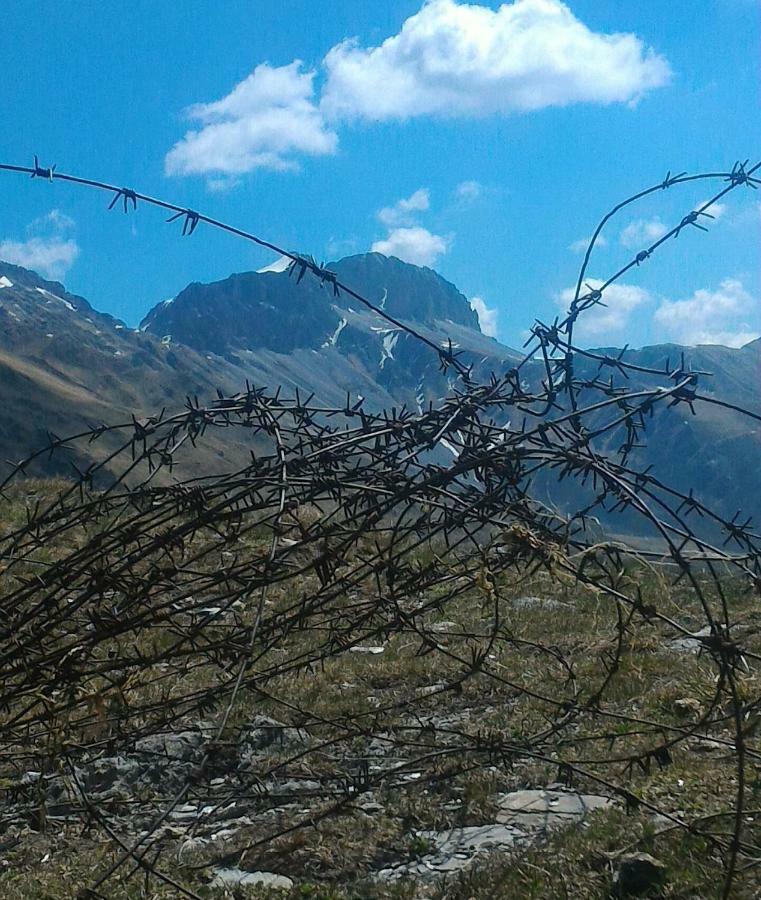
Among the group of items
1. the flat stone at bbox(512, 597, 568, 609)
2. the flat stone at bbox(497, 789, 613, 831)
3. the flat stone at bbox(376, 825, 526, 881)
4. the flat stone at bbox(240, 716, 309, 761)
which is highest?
the flat stone at bbox(512, 597, 568, 609)

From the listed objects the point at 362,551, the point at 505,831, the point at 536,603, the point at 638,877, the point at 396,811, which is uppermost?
the point at 362,551

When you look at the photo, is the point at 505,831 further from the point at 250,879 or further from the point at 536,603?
the point at 536,603

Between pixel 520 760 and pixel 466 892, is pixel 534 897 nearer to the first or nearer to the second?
pixel 466 892

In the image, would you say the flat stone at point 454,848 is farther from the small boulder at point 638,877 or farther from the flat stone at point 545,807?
the small boulder at point 638,877

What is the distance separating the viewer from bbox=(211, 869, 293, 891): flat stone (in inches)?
148

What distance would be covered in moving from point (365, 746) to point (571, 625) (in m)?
3.98

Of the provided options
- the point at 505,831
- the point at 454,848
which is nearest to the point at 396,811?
the point at 454,848

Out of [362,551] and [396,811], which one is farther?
[396,811]

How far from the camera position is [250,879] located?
3812 millimetres

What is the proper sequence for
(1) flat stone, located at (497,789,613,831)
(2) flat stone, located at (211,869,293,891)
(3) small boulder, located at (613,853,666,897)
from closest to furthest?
1. (3) small boulder, located at (613,853,666,897)
2. (2) flat stone, located at (211,869,293,891)
3. (1) flat stone, located at (497,789,613,831)

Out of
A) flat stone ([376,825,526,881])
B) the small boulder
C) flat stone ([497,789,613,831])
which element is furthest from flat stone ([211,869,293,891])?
the small boulder

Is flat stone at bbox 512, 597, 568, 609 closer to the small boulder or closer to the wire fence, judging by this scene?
the wire fence

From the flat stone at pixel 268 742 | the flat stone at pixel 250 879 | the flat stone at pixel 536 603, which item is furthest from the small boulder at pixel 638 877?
the flat stone at pixel 536 603

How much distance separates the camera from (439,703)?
6082 millimetres
